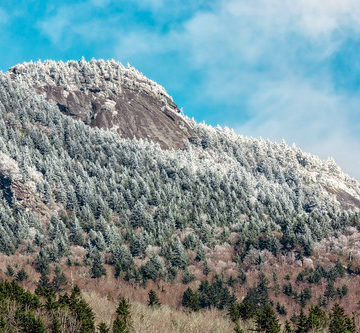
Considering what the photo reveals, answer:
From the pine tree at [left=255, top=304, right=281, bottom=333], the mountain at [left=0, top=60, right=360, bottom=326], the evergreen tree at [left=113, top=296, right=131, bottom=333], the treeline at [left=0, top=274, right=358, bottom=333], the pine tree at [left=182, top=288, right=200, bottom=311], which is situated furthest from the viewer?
the mountain at [left=0, top=60, right=360, bottom=326]

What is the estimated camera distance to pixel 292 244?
113m

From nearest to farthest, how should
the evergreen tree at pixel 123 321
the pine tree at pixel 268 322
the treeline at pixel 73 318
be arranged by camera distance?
the treeline at pixel 73 318 < the evergreen tree at pixel 123 321 < the pine tree at pixel 268 322

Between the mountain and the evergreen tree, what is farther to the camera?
the mountain

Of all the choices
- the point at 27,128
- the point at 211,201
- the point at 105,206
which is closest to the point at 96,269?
the point at 105,206

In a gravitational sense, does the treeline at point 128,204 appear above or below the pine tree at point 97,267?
above

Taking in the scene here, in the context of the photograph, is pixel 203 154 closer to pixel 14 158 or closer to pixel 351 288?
pixel 14 158

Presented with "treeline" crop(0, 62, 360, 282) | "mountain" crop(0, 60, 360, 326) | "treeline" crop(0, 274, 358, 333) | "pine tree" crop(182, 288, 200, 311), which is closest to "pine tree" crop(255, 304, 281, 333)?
"treeline" crop(0, 274, 358, 333)

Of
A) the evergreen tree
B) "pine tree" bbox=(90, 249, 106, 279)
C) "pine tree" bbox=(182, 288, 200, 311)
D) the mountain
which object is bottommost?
the evergreen tree

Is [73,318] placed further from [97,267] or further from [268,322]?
[97,267]

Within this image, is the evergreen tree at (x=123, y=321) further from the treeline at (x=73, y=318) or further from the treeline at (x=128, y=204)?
the treeline at (x=128, y=204)

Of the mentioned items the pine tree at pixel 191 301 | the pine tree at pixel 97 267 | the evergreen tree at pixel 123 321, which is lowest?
the evergreen tree at pixel 123 321

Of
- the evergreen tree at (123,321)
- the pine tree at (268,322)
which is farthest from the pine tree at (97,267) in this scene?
the pine tree at (268,322)

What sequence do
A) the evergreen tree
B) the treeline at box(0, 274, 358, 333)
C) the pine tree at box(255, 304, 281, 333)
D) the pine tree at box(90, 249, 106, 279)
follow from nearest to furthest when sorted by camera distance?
the treeline at box(0, 274, 358, 333) < the evergreen tree < the pine tree at box(255, 304, 281, 333) < the pine tree at box(90, 249, 106, 279)

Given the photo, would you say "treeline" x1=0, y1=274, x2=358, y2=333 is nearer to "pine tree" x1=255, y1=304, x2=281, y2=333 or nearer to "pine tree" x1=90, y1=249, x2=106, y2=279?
"pine tree" x1=255, y1=304, x2=281, y2=333
